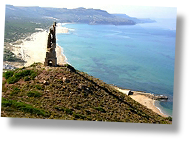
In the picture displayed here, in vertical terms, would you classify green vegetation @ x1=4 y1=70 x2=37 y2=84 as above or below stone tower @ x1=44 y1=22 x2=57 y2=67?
below

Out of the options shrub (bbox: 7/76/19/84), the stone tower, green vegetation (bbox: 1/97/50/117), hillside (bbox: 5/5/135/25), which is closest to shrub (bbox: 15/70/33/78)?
shrub (bbox: 7/76/19/84)

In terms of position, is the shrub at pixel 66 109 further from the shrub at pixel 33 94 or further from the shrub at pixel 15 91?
the shrub at pixel 15 91

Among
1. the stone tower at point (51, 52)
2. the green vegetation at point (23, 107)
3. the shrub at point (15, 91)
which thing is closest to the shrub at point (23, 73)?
the shrub at point (15, 91)

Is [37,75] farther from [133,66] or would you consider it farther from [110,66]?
[133,66]

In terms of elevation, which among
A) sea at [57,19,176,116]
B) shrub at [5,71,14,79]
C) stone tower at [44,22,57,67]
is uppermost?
stone tower at [44,22,57,67]

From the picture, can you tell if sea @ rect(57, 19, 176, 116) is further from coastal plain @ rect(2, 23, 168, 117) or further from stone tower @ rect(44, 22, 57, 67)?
stone tower @ rect(44, 22, 57, 67)

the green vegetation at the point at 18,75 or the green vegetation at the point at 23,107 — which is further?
the green vegetation at the point at 18,75
